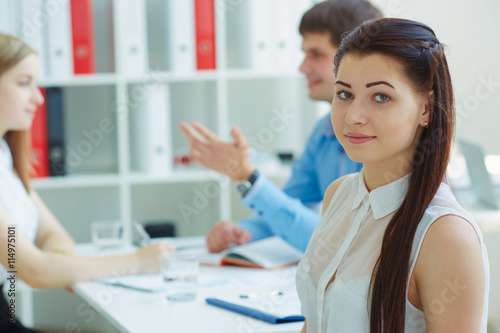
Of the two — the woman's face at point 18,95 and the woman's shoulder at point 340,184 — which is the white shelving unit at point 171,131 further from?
the woman's shoulder at point 340,184

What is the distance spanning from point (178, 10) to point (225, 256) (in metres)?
1.21

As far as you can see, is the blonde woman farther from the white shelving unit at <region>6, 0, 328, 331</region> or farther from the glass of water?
the white shelving unit at <region>6, 0, 328, 331</region>

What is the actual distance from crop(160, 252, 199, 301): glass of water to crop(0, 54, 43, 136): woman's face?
85cm

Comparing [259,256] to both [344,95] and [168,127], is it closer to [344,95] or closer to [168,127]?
[344,95]

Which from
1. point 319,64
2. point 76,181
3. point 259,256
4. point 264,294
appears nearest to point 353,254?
point 264,294

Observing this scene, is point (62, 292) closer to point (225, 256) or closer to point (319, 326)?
point (225, 256)

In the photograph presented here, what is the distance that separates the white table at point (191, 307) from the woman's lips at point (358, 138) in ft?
1.40

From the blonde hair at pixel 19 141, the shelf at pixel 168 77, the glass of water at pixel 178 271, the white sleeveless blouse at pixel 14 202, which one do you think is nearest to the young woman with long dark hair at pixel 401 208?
the glass of water at pixel 178 271

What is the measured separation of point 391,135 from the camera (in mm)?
988

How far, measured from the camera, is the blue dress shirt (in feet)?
5.79

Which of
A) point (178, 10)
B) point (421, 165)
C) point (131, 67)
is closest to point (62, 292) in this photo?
point (131, 67)

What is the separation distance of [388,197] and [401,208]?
0.14 feet

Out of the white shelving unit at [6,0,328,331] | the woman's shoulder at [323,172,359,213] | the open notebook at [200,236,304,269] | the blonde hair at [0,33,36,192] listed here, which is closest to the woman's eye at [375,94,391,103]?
the woman's shoulder at [323,172,359,213]

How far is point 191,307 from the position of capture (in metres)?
1.39
